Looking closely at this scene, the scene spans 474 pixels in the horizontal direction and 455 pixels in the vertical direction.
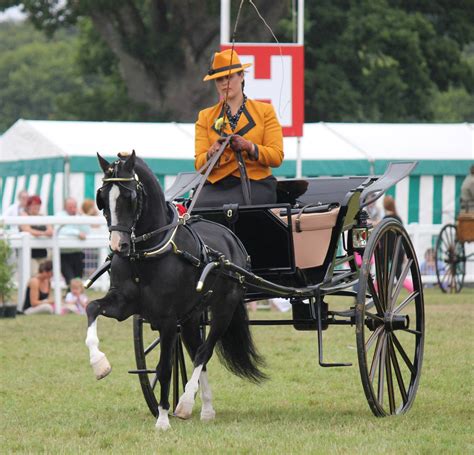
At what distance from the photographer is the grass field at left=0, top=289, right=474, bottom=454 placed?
7.27 m

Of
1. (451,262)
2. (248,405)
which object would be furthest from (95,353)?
(451,262)

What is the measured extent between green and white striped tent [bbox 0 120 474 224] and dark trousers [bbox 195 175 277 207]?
1362 cm

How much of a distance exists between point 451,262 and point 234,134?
12.9 metres

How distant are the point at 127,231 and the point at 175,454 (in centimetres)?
125

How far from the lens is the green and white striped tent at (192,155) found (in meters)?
22.7

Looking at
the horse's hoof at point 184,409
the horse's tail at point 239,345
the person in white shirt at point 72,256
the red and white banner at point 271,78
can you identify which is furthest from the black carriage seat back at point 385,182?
the person in white shirt at point 72,256

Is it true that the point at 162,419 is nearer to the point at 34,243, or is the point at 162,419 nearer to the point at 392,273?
the point at 392,273

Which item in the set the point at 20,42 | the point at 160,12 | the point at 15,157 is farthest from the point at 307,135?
the point at 20,42

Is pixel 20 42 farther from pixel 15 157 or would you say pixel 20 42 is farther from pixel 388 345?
pixel 388 345

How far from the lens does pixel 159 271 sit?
7.66 meters

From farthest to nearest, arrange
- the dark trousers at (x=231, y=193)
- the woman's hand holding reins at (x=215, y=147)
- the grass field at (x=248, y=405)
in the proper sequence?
the dark trousers at (x=231, y=193)
the woman's hand holding reins at (x=215, y=147)
the grass field at (x=248, y=405)

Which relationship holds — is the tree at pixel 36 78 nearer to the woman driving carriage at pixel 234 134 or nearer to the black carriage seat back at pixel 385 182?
the black carriage seat back at pixel 385 182

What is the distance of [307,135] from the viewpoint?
80.9ft

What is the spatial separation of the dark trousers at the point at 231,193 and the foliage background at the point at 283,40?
2219 centimetres
